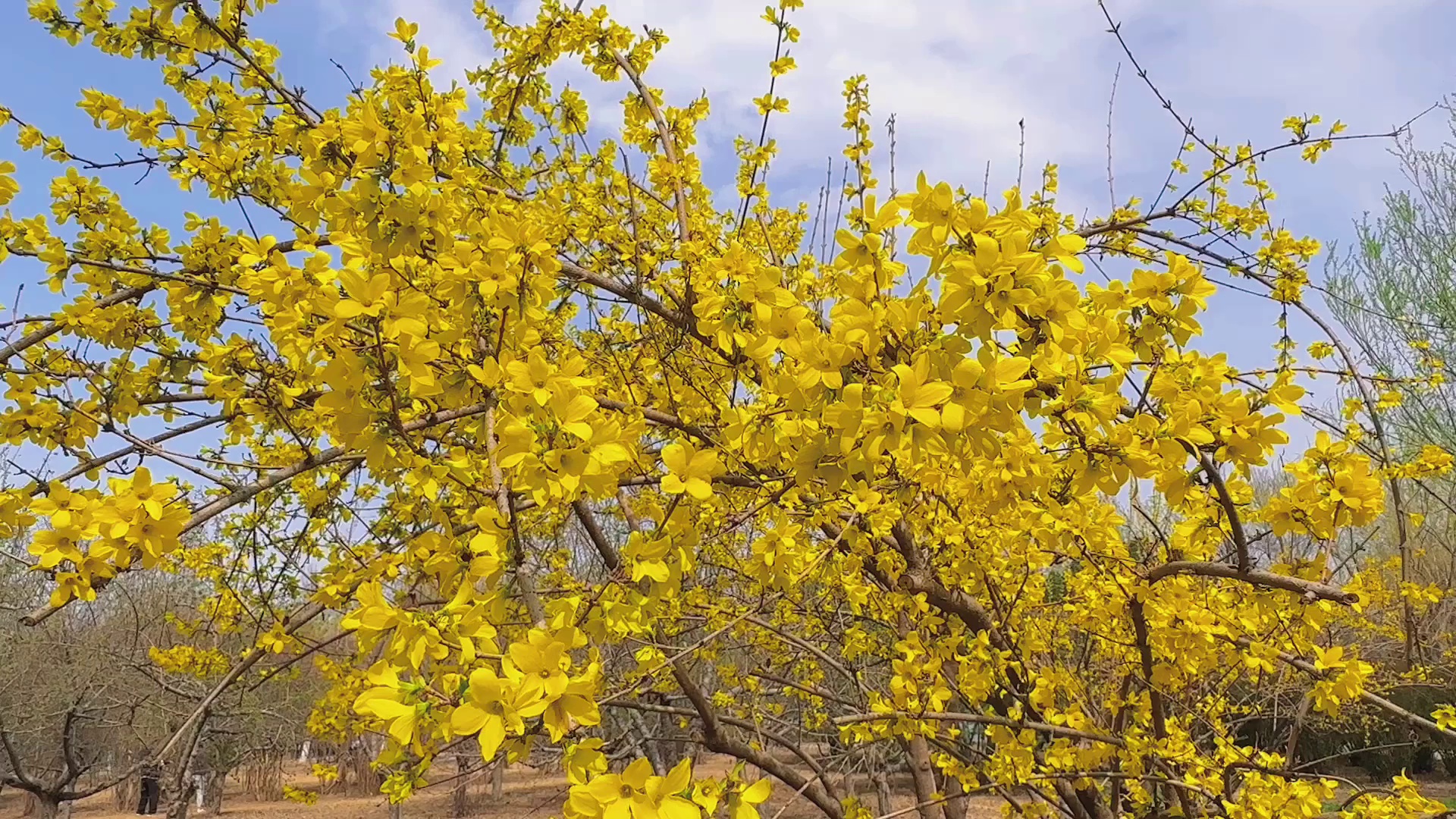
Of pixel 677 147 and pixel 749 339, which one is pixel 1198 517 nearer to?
pixel 749 339

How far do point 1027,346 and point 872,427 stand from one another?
322 mm

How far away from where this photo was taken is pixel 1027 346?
1.44 meters

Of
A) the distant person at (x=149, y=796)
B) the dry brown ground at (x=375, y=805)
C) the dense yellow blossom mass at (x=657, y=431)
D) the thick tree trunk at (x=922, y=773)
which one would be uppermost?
the dense yellow blossom mass at (x=657, y=431)

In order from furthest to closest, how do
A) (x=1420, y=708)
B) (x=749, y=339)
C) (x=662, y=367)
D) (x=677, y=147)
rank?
(x=1420, y=708), (x=677, y=147), (x=662, y=367), (x=749, y=339)

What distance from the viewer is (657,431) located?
3693 mm

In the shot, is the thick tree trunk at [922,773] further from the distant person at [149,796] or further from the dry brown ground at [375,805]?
the distant person at [149,796]

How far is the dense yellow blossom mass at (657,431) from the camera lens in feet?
4.70

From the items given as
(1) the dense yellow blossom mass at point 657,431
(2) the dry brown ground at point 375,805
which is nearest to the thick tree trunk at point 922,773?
(1) the dense yellow blossom mass at point 657,431

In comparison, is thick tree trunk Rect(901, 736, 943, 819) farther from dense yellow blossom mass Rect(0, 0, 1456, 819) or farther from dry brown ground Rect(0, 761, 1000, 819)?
dry brown ground Rect(0, 761, 1000, 819)

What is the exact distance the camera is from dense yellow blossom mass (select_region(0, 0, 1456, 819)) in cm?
143

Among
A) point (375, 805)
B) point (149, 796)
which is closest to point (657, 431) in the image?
point (375, 805)

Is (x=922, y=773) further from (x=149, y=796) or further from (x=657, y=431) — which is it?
(x=149, y=796)

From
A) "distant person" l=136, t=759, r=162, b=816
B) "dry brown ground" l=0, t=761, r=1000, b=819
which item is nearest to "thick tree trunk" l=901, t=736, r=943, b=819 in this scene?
"dry brown ground" l=0, t=761, r=1000, b=819

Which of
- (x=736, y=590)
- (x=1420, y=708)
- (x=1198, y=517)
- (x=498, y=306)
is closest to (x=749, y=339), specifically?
(x=498, y=306)
